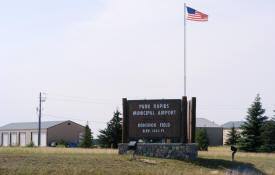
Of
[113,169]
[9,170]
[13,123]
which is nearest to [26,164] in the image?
[9,170]

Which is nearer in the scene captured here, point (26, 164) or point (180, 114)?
point (26, 164)

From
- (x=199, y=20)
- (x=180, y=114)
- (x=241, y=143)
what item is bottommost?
(x=241, y=143)

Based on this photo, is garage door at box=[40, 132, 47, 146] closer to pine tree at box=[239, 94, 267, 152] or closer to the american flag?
pine tree at box=[239, 94, 267, 152]

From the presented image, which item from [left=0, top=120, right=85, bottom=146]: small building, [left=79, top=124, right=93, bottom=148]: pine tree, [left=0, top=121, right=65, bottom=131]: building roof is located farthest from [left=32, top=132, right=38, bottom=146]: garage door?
[left=79, top=124, right=93, bottom=148]: pine tree

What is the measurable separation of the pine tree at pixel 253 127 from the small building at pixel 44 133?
4104cm

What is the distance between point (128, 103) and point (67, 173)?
36.8ft

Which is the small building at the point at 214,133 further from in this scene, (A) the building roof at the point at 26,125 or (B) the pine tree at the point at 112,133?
(B) the pine tree at the point at 112,133

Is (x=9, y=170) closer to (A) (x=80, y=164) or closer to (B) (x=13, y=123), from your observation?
(A) (x=80, y=164)

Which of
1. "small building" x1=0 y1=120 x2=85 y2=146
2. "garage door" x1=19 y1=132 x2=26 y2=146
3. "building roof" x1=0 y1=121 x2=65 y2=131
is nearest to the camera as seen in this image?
"small building" x1=0 y1=120 x2=85 y2=146

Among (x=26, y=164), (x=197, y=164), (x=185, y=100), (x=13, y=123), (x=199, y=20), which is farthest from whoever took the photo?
(x=13, y=123)

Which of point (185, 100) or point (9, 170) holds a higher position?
point (185, 100)

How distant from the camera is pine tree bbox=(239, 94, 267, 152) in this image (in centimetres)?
5491

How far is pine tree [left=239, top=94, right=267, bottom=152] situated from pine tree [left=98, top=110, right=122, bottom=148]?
15426 mm

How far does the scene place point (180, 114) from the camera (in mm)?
30703
